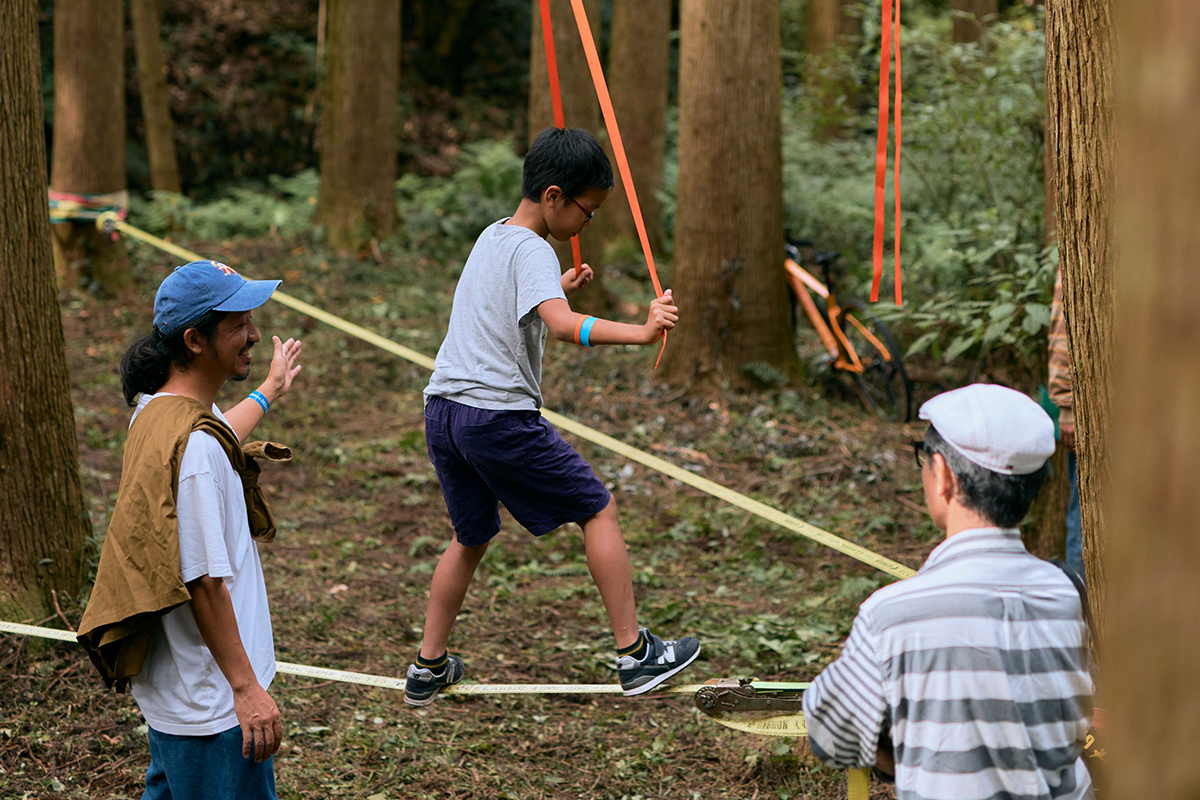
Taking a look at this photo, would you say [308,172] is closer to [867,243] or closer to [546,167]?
[867,243]

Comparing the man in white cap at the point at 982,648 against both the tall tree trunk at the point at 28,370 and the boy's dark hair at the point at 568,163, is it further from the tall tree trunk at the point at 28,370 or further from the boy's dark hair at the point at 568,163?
the tall tree trunk at the point at 28,370

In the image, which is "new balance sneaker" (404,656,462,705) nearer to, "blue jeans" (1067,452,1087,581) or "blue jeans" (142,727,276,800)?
"blue jeans" (142,727,276,800)

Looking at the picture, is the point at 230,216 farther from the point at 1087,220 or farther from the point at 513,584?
the point at 1087,220

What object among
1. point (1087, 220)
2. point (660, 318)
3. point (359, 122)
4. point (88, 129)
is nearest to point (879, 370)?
point (660, 318)

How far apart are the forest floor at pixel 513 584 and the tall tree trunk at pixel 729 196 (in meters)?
0.41

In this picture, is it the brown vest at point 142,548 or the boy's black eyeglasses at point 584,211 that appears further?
the boy's black eyeglasses at point 584,211

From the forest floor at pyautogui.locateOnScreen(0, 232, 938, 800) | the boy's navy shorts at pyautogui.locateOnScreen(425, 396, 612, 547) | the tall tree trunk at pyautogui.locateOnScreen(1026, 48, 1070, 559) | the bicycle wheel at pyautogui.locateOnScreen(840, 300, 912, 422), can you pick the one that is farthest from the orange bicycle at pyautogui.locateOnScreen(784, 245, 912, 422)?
the boy's navy shorts at pyautogui.locateOnScreen(425, 396, 612, 547)

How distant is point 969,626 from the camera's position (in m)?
1.85

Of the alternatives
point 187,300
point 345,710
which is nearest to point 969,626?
point 187,300

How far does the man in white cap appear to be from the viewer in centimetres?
186

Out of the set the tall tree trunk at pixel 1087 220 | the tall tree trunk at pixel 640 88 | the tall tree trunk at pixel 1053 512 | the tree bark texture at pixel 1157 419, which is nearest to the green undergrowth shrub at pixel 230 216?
the tall tree trunk at pixel 640 88

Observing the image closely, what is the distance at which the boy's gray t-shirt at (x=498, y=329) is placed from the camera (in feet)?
11.4

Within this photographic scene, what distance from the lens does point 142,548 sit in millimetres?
2424

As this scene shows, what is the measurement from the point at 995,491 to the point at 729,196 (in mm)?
6565
